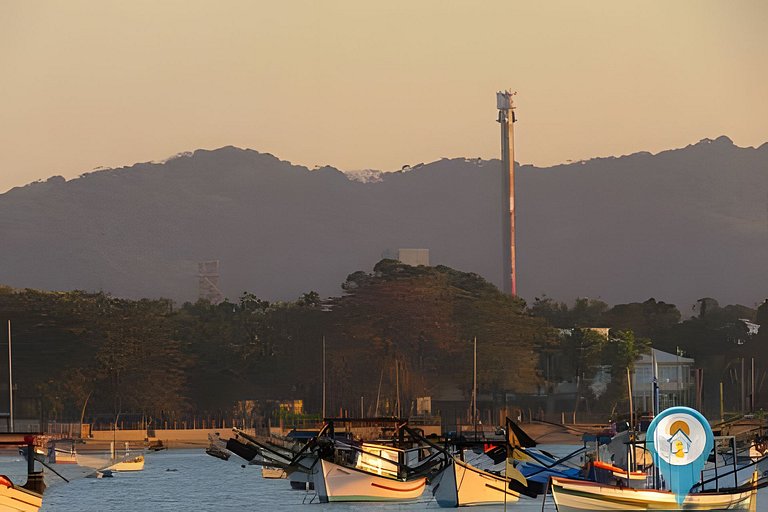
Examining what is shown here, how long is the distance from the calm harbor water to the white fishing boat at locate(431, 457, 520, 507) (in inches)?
22.1

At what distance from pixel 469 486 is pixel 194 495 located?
29992 mm

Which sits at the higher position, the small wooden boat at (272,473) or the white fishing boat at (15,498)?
the small wooden boat at (272,473)

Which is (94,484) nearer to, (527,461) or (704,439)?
(527,461)

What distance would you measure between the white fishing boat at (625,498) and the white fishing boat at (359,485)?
2341 cm

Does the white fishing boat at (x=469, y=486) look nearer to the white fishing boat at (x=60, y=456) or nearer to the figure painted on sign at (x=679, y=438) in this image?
the figure painted on sign at (x=679, y=438)

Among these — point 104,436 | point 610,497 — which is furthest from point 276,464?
point 104,436

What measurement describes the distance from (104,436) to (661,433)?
445 feet

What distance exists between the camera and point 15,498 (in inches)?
2616

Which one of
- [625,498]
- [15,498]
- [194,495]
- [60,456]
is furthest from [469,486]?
[60,456]

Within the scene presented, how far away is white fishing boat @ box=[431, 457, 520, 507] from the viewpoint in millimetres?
87875

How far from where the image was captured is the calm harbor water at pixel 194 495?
313ft

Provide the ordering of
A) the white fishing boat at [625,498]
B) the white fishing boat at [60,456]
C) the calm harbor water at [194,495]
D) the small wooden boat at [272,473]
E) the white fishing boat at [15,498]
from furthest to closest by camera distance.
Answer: the white fishing boat at [60,456] → the small wooden boat at [272,473] → the calm harbor water at [194,495] → the white fishing boat at [625,498] → the white fishing boat at [15,498]

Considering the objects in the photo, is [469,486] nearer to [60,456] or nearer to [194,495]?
[194,495]

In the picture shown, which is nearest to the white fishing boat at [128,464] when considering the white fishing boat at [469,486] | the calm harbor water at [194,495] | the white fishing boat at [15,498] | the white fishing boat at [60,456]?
the calm harbor water at [194,495]
